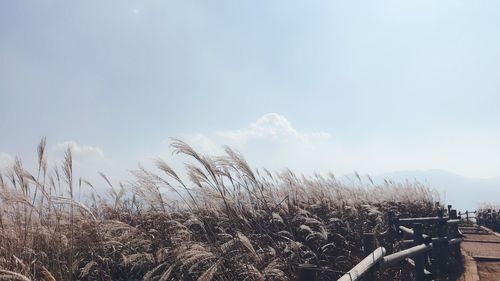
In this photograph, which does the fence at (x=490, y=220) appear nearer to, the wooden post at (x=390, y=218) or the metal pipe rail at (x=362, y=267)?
the wooden post at (x=390, y=218)

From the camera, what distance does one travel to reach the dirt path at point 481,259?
25.7ft

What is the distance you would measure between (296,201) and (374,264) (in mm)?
3360

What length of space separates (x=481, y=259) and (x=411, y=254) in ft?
19.7

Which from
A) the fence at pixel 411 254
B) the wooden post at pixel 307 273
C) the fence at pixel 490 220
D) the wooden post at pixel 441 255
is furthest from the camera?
the fence at pixel 490 220

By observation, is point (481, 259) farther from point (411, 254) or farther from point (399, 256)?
point (399, 256)

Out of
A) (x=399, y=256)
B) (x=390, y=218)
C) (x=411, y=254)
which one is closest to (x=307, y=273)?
(x=399, y=256)

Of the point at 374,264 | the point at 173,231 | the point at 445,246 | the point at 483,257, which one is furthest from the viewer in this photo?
the point at 483,257

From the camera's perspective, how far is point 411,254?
508 cm

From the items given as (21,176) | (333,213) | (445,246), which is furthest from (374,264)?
(445,246)

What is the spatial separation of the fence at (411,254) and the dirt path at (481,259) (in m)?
0.50

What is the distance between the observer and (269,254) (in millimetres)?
4176

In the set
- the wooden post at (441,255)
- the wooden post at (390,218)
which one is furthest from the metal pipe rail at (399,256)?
the wooden post at (441,255)

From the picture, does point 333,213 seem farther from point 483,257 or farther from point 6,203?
point 483,257

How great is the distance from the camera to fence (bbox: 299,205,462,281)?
A: 315 cm
